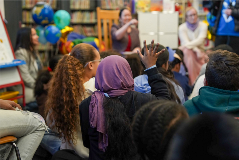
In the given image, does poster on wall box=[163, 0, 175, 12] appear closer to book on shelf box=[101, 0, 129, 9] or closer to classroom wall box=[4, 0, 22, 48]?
book on shelf box=[101, 0, 129, 9]

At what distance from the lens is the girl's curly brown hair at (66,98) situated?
1.57 m

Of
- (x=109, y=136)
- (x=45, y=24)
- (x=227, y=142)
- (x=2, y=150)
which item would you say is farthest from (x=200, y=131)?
(x=45, y=24)

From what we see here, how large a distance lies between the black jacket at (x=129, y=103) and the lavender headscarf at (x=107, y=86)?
39 millimetres

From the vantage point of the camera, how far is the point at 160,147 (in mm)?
689

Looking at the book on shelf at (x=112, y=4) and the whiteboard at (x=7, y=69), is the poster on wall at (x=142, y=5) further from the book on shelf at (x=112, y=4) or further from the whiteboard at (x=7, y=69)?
the whiteboard at (x=7, y=69)

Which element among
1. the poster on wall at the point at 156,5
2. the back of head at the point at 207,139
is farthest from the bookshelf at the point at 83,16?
the back of head at the point at 207,139

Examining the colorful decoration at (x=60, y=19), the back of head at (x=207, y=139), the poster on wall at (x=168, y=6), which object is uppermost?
the poster on wall at (x=168, y=6)

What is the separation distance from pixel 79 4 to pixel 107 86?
5.04 metres

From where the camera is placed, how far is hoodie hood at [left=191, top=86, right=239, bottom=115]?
1247 millimetres

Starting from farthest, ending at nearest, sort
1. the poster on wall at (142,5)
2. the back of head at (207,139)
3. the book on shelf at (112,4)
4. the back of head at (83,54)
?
the book on shelf at (112,4) < the poster on wall at (142,5) < the back of head at (83,54) < the back of head at (207,139)

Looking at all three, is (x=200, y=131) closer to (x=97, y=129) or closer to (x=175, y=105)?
(x=175, y=105)

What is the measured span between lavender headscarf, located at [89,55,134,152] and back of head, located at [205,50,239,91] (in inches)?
Result: 15.1

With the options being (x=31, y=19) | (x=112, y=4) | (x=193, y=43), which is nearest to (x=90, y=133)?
(x=193, y=43)

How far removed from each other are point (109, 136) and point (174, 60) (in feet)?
4.70
